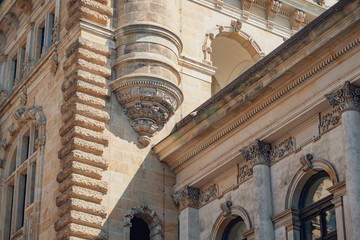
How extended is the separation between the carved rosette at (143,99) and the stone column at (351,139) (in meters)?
7.39

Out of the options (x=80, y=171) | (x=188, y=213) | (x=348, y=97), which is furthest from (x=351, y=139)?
(x=80, y=171)

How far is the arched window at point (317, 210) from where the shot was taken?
2467 centimetres

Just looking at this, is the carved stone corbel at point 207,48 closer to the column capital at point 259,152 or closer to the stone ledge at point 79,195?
the column capital at point 259,152

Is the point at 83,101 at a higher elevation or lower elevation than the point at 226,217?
higher

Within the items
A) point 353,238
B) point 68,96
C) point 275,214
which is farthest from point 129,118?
point 353,238

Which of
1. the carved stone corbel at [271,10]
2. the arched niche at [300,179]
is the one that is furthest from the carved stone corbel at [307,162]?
the carved stone corbel at [271,10]

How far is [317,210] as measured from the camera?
25.1 metres

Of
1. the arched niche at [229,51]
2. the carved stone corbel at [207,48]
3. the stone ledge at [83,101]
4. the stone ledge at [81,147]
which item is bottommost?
the stone ledge at [81,147]

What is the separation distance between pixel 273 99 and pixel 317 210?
11.6ft

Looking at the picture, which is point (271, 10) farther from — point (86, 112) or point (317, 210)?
point (317, 210)

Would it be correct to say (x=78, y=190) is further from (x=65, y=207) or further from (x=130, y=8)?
(x=130, y=8)

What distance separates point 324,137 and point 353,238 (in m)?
3.45

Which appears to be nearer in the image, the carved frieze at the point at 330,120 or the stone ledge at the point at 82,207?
→ the carved frieze at the point at 330,120

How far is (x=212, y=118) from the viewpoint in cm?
2845
